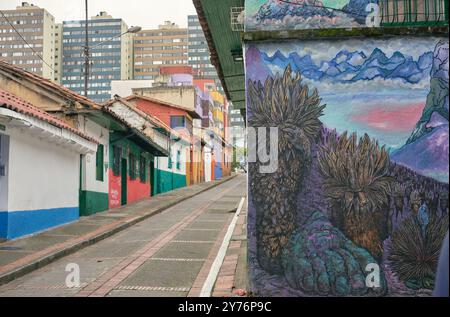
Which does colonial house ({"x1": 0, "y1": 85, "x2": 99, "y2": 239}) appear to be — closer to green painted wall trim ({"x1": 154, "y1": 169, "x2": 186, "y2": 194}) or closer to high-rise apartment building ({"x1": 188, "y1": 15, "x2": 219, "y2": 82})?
green painted wall trim ({"x1": 154, "y1": 169, "x2": 186, "y2": 194})

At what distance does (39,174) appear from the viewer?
40.0 ft

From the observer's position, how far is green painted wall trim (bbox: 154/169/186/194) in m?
28.6

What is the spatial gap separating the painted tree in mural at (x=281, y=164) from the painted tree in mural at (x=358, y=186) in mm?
294

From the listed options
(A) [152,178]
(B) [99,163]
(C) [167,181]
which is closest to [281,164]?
(B) [99,163]

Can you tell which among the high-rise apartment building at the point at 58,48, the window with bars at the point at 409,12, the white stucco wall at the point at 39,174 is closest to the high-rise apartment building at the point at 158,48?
the high-rise apartment building at the point at 58,48

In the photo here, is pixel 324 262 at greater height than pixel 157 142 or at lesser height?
lesser

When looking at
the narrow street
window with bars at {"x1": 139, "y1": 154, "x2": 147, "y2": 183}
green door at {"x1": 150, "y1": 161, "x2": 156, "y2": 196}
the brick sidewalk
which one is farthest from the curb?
green door at {"x1": 150, "y1": 161, "x2": 156, "y2": 196}

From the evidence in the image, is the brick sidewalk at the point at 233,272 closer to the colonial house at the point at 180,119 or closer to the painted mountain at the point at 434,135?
the painted mountain at the point at 434,135

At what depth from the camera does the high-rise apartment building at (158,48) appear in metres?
140

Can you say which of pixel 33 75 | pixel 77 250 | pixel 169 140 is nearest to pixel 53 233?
pixel 77 250

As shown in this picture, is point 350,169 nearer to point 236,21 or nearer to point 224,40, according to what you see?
point 236,21

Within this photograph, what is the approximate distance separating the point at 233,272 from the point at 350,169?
277 centimetres

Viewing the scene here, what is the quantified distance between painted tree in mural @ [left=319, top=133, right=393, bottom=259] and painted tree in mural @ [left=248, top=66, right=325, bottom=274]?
0.29 metres
